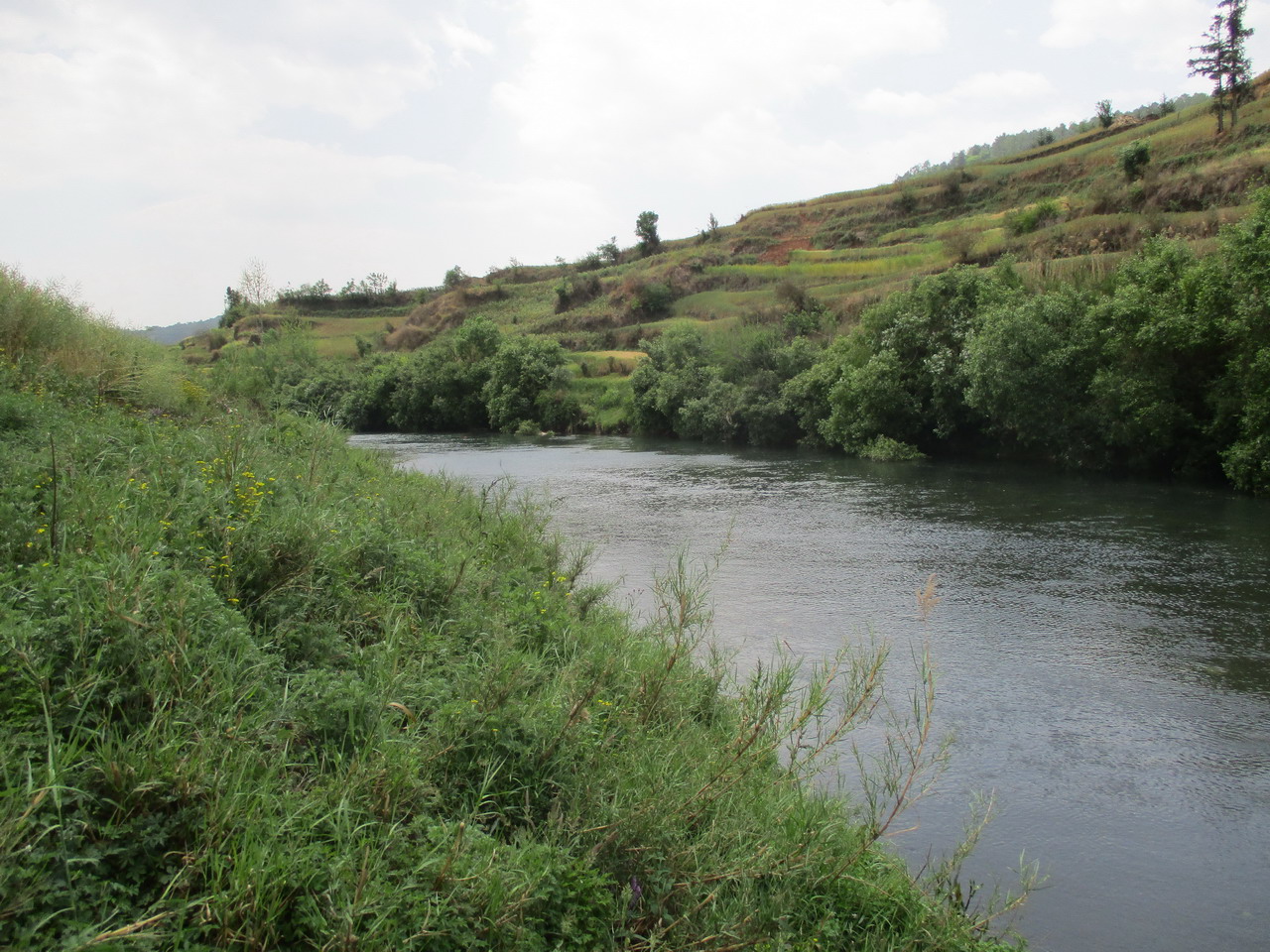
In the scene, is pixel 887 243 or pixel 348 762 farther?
pixel 887 243

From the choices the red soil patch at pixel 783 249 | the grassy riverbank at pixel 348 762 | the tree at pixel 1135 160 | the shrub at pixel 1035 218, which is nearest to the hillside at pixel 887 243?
the shrub at pixel 1035 218

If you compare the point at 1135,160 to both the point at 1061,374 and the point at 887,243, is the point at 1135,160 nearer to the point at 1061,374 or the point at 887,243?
the point at 887,243

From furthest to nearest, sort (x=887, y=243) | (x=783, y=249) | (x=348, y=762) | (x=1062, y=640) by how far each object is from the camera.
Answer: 1. (x=783, y=249)
2. (x=887, y=243)
3. (x=1062, y=640)
4. (x=348, y=762)

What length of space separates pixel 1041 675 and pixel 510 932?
28.3ft

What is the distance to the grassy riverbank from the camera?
11.3 feet

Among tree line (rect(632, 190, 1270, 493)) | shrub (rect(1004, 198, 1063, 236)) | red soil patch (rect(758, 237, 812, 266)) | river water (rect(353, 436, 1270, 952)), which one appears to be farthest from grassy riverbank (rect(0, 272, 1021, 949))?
red soil patch (rect(758, 237, 812, 266))

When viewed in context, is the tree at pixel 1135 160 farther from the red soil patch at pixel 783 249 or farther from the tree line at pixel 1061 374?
the red soil patch at pixel 783 249

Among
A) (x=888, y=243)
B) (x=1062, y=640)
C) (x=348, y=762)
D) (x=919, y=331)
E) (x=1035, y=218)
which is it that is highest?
(x=888, y=243)

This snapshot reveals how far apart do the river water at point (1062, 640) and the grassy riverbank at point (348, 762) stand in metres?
1.26

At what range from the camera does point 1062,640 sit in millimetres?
11727

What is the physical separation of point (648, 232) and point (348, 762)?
318 ft

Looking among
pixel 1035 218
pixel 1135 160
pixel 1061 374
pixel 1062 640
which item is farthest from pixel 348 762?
pixel 1135 160

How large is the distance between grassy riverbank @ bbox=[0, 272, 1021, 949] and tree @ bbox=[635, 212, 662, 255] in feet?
304

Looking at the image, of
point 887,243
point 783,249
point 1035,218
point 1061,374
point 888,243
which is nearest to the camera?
point 1061,374
